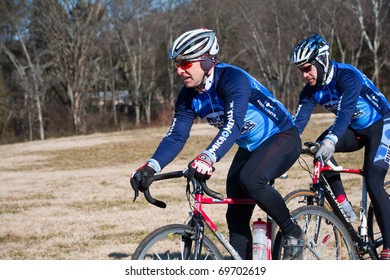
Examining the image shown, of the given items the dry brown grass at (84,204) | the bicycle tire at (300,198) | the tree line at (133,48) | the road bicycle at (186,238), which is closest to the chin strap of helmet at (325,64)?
the bicycle tire at (300,198)

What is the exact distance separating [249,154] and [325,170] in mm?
1209

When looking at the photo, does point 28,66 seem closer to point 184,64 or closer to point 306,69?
point 306,69

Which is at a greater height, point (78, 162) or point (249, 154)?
point (249, 154)

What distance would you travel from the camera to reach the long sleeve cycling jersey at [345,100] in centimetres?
563

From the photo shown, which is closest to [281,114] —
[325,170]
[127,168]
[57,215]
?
[325,170]

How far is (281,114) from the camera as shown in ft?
16.8

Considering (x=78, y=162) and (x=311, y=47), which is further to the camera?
(x=78, y=162)

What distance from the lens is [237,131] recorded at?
15.0 ft

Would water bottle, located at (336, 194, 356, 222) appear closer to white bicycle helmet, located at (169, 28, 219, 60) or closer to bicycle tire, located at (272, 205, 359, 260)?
bicycle tire, located at (272, 205, 359, 260)

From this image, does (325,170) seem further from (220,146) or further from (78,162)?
(78,162)

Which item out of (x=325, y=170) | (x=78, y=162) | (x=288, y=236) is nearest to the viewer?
(x=288, y=236)

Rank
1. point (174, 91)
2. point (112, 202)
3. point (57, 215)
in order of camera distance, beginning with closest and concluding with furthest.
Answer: point (57, 215) < point (112, 202) < point (174, 91)

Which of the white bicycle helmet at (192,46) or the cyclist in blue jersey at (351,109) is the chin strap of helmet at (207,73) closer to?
the white bicycle helmet at (192,46)

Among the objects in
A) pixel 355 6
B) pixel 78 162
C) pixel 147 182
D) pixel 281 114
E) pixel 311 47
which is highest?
pixel 355 6
